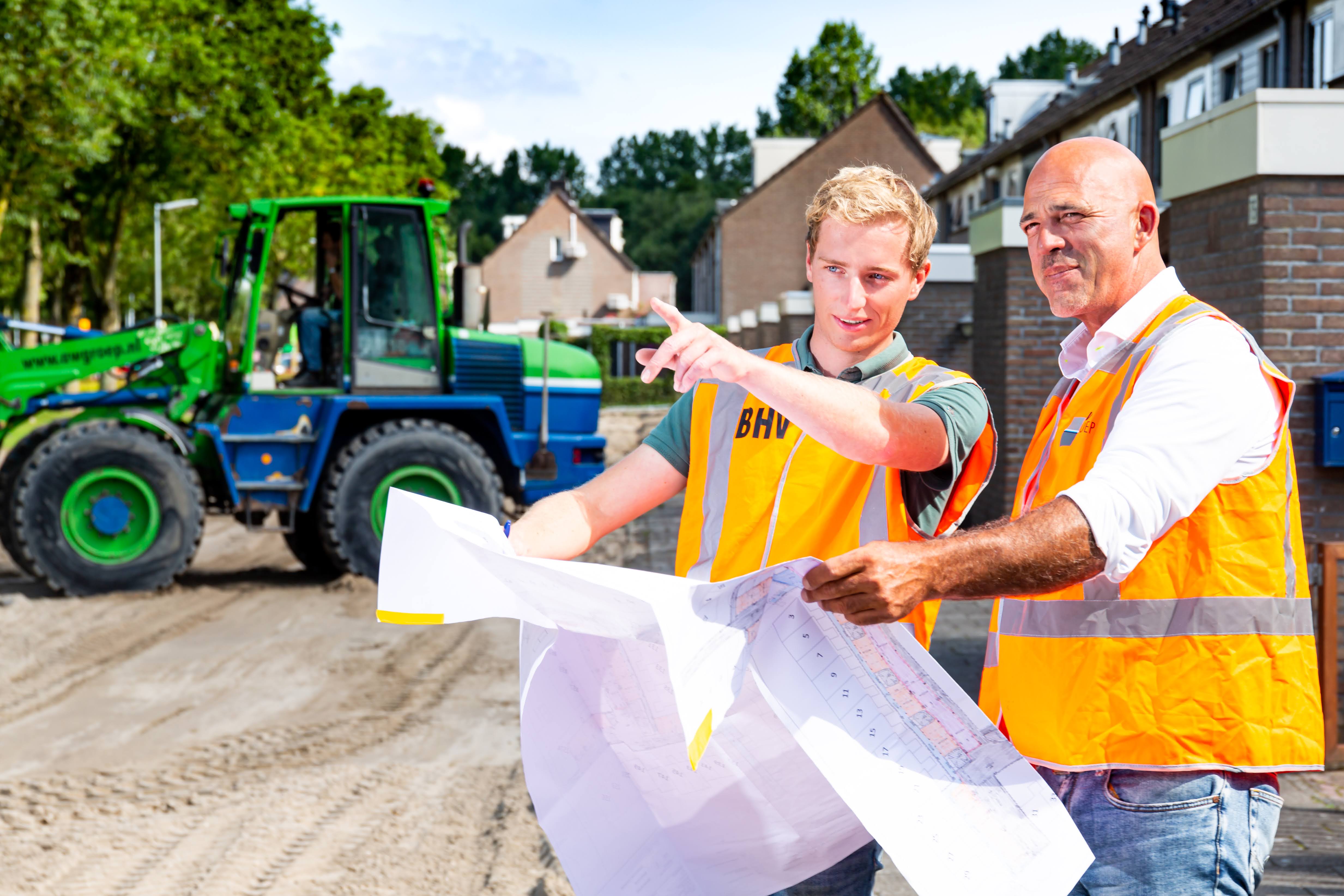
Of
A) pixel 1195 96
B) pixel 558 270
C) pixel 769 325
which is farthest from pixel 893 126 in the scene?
pixel 1195 96

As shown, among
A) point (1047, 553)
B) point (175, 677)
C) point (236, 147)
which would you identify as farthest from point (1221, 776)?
point (236, 147)

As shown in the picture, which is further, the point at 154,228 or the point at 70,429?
the point at 154,228

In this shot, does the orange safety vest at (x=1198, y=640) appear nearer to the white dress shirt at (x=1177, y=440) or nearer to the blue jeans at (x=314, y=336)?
the white dress shirt at (x=1177, y=440)

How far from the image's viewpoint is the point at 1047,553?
160 cm

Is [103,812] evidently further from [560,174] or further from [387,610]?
[560,174]

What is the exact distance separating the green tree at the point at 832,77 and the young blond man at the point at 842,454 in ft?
187

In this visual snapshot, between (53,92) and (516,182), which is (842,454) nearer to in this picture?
(53,92)

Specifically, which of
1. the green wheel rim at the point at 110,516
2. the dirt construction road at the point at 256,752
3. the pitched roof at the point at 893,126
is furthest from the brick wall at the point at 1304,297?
the pitched roof at the point at 893,126

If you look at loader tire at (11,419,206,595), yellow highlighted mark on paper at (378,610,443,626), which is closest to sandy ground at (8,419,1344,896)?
loader tire at (11,419,206,595)

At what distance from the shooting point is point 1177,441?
1.67 m

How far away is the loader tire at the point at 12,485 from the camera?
9.49m

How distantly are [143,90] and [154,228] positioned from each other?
8.08m

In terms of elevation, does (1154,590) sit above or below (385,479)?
above

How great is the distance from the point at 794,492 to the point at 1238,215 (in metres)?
4.33
